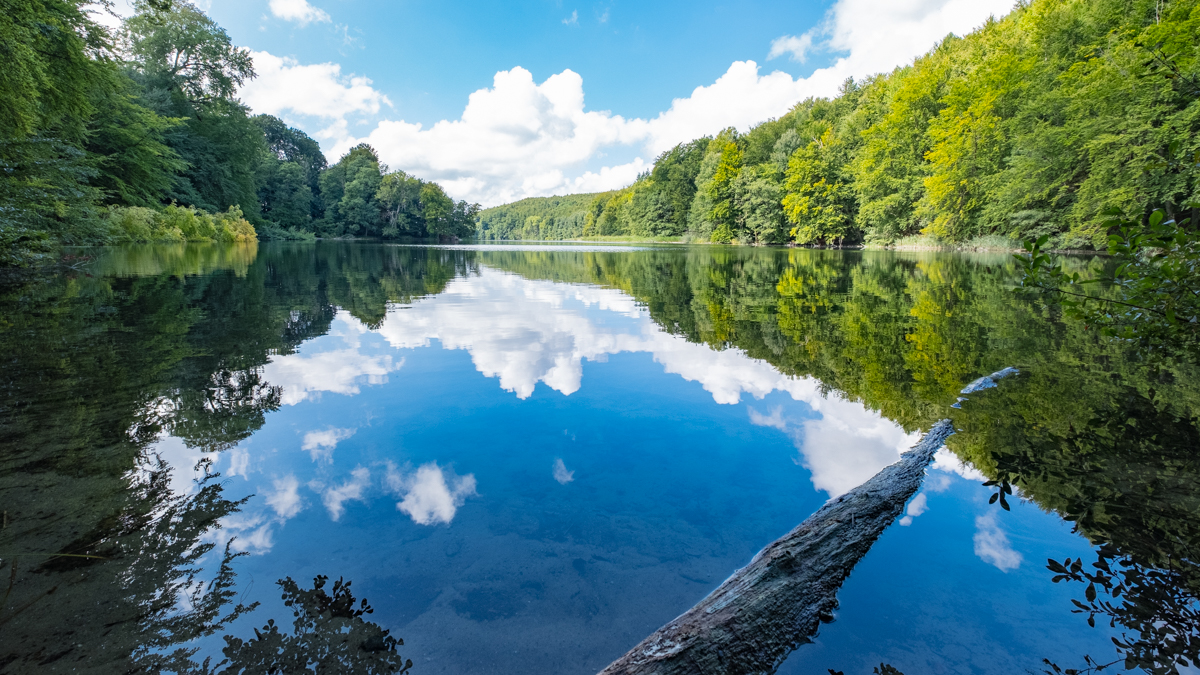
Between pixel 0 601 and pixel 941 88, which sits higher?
pixel 941 88

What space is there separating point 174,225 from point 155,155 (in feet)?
13.7

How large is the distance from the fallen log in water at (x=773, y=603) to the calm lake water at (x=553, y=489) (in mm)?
115

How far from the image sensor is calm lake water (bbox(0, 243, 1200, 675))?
2.02 m

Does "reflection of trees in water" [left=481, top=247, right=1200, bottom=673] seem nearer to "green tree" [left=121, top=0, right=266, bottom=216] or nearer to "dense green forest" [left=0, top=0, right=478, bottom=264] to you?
"dense green forest" [left=0, top=0, right=478, bottom=264]

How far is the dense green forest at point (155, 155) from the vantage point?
37.2 ft

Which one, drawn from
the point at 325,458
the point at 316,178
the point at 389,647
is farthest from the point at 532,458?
the point at 316,178

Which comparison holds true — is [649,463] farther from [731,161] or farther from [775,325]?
[731,161]

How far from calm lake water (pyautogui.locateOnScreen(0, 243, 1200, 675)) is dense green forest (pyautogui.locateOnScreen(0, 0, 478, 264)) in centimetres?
772

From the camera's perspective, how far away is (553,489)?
3.27 meters

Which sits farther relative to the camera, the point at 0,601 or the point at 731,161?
the point at 731,161

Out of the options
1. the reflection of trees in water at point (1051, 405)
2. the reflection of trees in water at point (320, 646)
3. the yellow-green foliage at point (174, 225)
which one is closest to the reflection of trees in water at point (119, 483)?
the reflection of trees in water at point (320, 646)

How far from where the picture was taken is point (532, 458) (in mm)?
3715

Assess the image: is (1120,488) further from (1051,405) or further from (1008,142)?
(1008,142)

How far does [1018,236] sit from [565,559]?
32357 millimetres
